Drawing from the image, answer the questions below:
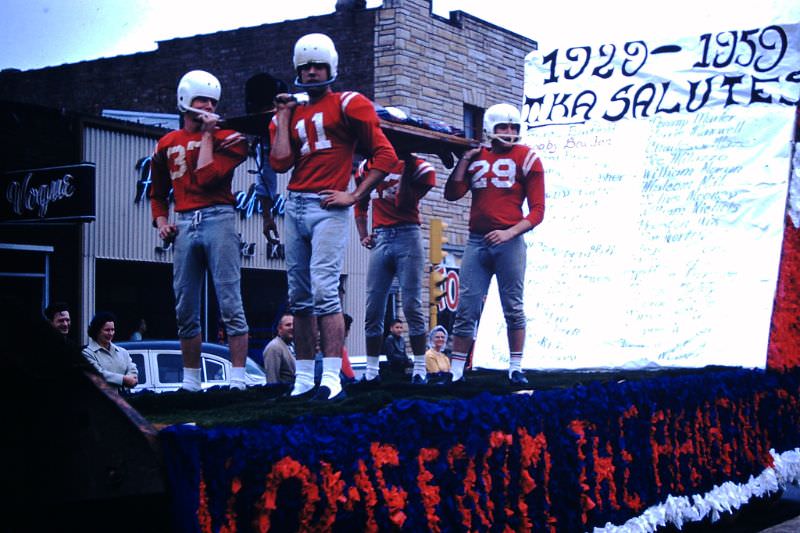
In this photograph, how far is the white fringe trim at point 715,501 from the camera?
5973 millimetres

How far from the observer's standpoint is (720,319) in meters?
7.94

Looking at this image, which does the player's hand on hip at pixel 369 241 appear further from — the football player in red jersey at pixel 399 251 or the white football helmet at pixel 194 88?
the white football helmet at pixel 194 88

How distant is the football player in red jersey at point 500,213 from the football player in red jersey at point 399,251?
0.32 m

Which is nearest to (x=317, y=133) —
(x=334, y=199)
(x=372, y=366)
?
(x=334, y=199)

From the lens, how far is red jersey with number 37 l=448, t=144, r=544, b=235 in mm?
7125

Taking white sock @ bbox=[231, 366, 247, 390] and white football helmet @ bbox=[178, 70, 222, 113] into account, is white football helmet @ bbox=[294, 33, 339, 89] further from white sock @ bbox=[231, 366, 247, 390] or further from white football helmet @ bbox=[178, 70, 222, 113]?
white sock @ bbox=[231, 366, 247, 390]

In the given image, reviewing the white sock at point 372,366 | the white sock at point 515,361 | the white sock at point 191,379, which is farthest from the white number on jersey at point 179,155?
the white sock at point 515,361

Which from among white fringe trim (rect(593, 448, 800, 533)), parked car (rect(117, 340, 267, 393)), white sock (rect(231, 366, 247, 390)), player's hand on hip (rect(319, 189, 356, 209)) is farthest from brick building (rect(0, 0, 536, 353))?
player's hand on hip (rect(319, 189, 356, 209))

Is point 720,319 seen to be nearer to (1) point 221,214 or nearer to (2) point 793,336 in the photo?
(2) point 793,336

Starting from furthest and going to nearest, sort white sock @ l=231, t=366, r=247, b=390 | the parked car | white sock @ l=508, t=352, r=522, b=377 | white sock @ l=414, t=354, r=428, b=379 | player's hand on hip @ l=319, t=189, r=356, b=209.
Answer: the parked car → white sock @ l=508, t=352, r=522, b=377 → white sock @ l=414, t=354, r=428, b=379 → white sock @ l=231, t=366, r=247, b=390 → player's hand on hip @ l=319, t=189, r=356, b=209

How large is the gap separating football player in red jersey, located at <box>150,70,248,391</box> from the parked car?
369cm

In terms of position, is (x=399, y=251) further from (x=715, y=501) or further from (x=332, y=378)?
(x=715, y=501)

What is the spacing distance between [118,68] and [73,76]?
4.83 feet

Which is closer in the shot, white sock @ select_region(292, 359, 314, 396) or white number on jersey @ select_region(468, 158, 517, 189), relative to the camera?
white sock @ select_region(292, 359, 314, 396)
